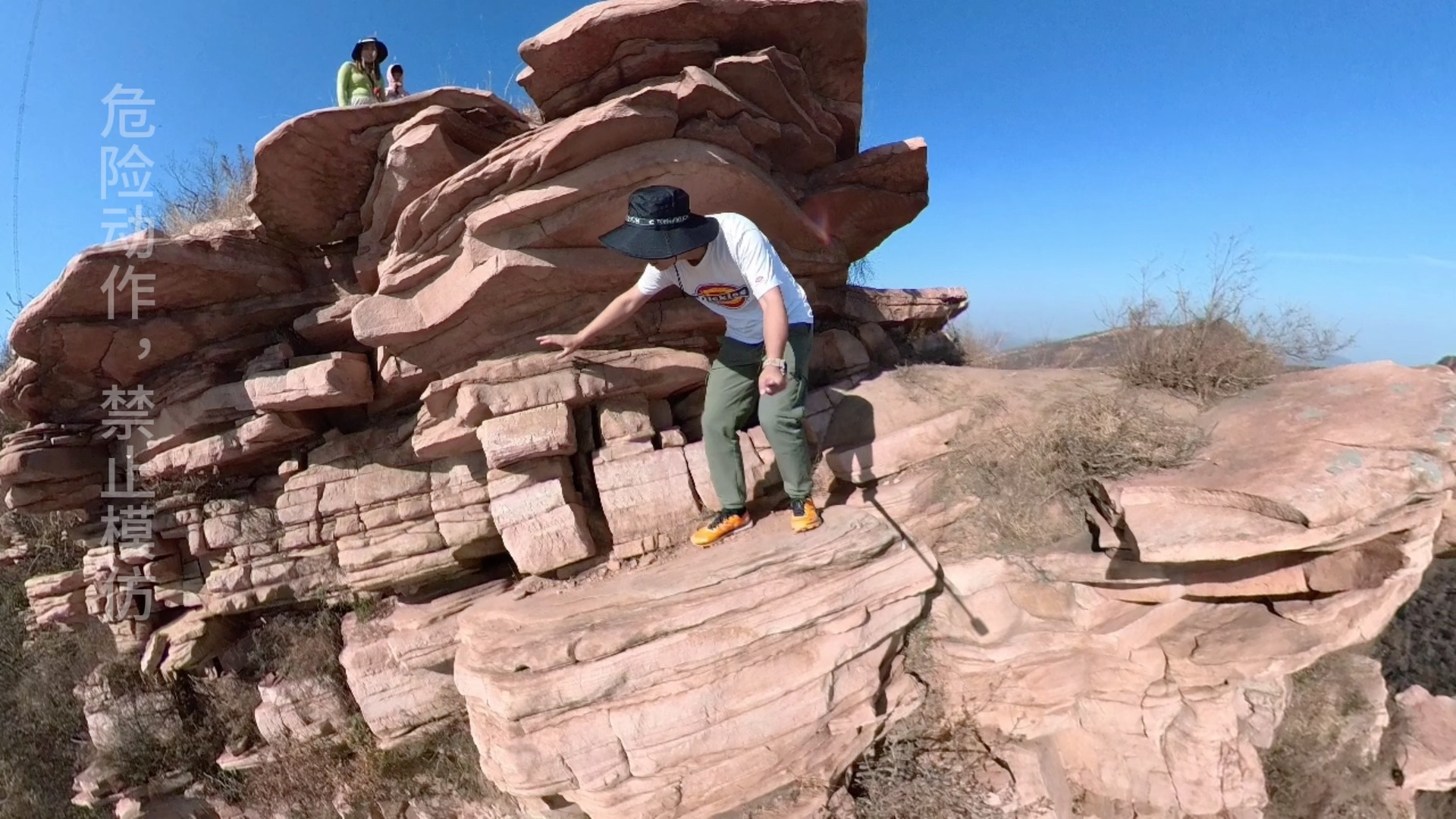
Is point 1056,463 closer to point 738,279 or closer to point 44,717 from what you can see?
point 738,279

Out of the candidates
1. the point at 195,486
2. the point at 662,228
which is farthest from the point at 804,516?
the point at 195,486

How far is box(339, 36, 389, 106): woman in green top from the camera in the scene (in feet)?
23.2

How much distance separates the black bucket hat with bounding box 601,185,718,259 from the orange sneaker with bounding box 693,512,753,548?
2505 mm

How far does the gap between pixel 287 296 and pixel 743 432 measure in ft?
19.9

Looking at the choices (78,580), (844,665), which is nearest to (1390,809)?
(844,665)

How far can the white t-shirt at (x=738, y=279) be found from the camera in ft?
13.2

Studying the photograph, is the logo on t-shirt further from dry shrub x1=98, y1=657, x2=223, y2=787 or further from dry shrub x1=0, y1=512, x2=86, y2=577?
dry shrub x1=0, y1=512, x2=86, y2=577

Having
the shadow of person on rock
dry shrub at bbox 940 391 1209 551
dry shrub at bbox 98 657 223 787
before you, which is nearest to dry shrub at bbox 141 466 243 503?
dry shrub at bbox 98 657 223 787

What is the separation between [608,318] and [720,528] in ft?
7.12

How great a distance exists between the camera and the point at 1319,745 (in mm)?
5172

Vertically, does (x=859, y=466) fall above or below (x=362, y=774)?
above

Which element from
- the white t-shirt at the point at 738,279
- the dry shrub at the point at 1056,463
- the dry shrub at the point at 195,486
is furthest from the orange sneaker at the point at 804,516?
the dry shrub at the point at 195,486

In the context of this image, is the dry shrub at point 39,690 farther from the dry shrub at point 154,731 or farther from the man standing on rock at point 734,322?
the man standing on rock at point 734,322

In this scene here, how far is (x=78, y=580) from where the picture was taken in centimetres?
757
